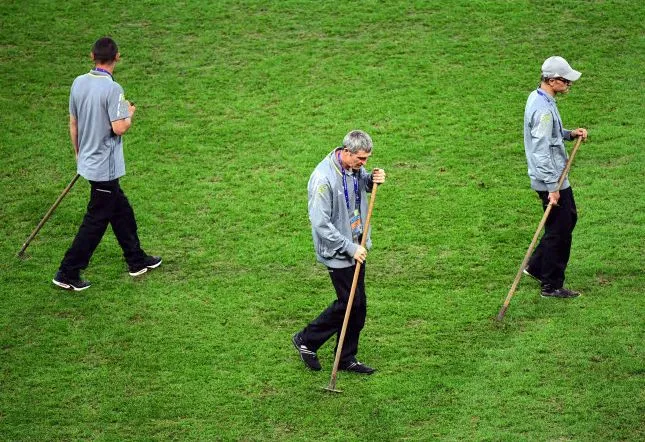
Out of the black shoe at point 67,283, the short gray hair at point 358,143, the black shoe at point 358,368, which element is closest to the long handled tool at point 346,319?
the black shoe at point 358,368

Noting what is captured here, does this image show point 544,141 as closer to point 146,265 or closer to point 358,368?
point 358,368

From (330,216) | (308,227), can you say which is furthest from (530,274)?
(330,216)

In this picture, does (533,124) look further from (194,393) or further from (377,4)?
(377,4)

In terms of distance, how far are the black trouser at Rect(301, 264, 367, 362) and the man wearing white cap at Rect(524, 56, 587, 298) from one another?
6.98 ft

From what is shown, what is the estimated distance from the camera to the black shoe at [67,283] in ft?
32.5

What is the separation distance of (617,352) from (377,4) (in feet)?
27.3

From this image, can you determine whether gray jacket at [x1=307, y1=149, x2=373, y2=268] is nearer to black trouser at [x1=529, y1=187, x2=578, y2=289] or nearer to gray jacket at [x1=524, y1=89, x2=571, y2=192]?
gray jacket at [x1=524, y1=89, x2=571, y2=192]

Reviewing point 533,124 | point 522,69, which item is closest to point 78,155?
point 533,124

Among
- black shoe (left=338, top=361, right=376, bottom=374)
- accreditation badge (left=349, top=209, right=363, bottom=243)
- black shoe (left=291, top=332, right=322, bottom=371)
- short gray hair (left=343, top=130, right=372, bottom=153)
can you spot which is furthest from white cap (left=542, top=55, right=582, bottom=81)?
black shoe (left=291, top=332, right=322, bottom=371)

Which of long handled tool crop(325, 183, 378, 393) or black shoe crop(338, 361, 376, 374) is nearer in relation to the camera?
long handled tool crop(325, 183, 378, 393)

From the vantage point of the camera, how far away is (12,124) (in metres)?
13.1

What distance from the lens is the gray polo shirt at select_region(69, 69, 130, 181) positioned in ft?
31.4

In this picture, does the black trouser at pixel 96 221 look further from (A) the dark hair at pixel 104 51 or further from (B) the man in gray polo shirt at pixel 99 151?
(A) the dark hair at pixel 104 51

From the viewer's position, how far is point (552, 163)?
9.40 meters
